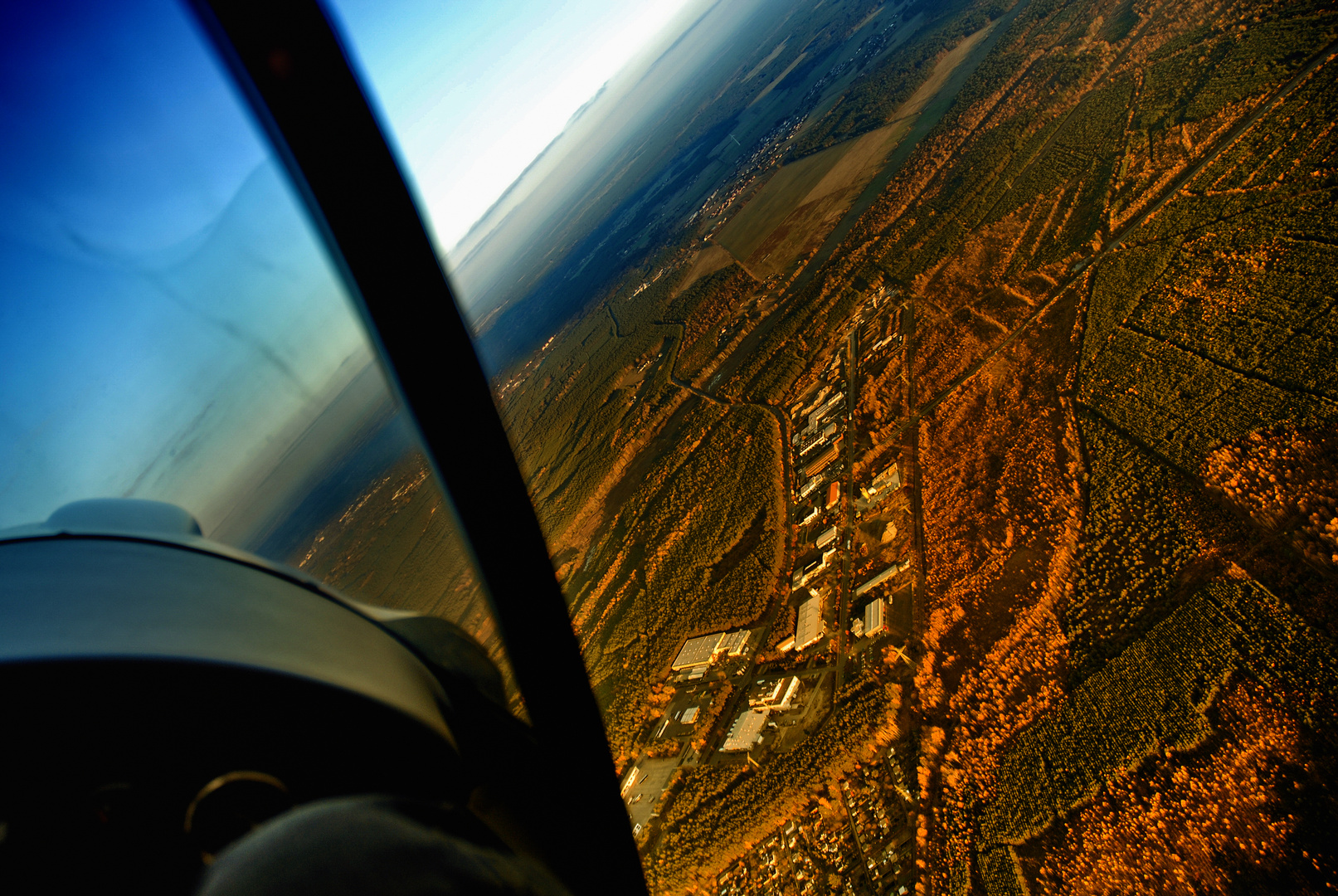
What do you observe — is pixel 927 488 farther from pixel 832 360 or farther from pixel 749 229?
pixel 749 229

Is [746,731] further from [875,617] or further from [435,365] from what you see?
[435,365]

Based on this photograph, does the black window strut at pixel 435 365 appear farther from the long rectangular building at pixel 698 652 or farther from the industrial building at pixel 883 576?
the long rectangular building at pixel 698 652

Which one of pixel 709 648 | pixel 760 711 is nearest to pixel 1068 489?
pixel 760 711

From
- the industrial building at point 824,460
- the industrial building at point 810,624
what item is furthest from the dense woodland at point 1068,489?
the industrial building at point 810,624

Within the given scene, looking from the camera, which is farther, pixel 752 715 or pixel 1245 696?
pixel 752 715

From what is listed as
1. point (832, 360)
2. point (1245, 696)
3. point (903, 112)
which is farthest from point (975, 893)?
point (903, 112)

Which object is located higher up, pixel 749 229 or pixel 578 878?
pixel 578 878
